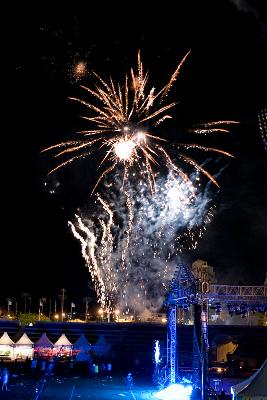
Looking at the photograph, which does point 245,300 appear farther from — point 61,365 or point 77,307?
point 77,307

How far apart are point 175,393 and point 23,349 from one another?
57.8ft

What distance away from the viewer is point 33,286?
72.9 metres

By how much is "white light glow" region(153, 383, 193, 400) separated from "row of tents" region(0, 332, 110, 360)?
14119mm

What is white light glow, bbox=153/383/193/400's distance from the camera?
24.1 m

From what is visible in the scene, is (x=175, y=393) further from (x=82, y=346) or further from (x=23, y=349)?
(x=23, y=349)

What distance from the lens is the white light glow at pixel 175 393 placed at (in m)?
24.1

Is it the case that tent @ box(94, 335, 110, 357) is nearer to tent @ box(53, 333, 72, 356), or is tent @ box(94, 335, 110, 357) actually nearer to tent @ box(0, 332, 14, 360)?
tent @ box(53, 333, 72, 356)

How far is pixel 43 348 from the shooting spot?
3956 cm

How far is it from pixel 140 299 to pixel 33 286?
47.1 ft

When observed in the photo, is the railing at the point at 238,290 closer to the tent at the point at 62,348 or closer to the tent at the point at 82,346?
the tent at the point at 82,346

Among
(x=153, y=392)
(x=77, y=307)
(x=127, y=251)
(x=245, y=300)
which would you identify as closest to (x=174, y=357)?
(x=153, y=392)

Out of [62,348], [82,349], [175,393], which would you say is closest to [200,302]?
[175,393]

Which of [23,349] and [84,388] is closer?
[84,388]

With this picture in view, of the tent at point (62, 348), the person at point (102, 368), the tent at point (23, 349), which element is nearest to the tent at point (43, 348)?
the tent at point (62, 348)
